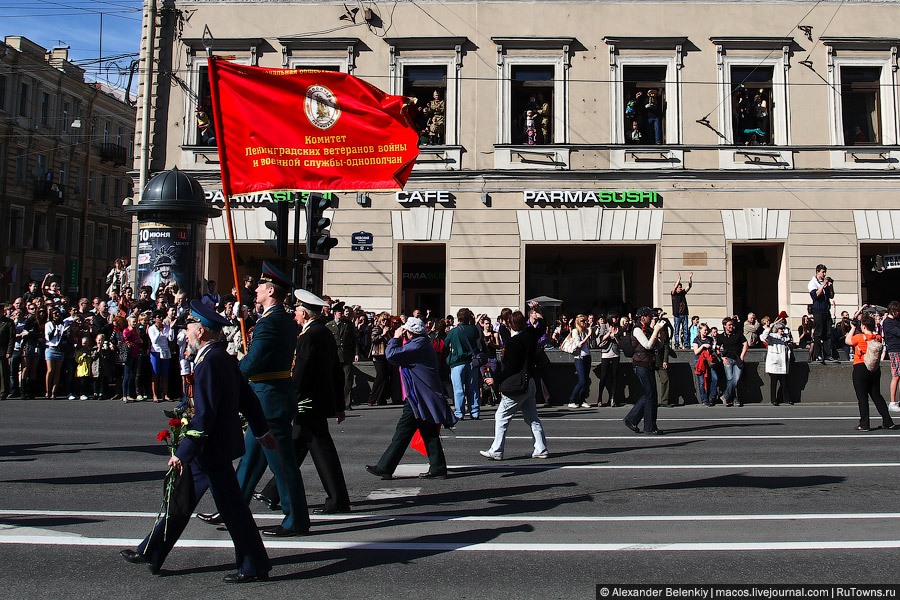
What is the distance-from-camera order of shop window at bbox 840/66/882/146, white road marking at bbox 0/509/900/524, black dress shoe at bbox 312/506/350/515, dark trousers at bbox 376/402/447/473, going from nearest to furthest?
white road marking at bbox 0/509/900/524, black dress shoe at bbox 312/506/350/515, dark trousers at bbox 376/402/447/473, shop window at bbox 840/66/882/146

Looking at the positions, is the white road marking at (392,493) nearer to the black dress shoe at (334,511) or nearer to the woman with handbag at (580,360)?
the black dress shoe at (334,511)

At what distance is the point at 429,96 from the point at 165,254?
11.5 meters

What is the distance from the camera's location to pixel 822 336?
817 inches

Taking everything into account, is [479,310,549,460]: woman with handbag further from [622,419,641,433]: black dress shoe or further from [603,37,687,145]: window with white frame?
[603,37,687,145]: window with white frame

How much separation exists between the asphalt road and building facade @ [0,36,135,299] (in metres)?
45.8

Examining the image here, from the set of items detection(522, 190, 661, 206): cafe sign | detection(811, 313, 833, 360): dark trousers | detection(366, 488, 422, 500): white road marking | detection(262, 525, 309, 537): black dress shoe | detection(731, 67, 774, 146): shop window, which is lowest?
detection(262, 525, 309, 537): black dress shoe

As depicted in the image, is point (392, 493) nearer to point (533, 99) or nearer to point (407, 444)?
point (407, 444)

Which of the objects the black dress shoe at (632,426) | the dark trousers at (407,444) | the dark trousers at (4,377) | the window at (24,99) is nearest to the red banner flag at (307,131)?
the dark trousers at (407,444)

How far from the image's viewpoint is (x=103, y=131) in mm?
62875

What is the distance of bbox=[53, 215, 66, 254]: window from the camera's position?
58.2m

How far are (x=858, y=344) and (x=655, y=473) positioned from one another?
5.68 m

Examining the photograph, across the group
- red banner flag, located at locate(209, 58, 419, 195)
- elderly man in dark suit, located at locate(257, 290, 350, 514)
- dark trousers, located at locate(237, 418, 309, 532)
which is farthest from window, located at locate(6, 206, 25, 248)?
dark trousers, located at locate(237, 418, 309, 532)

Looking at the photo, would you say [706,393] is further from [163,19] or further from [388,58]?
[163,19]

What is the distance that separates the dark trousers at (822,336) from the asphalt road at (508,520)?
8014mm
